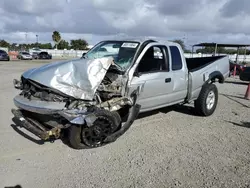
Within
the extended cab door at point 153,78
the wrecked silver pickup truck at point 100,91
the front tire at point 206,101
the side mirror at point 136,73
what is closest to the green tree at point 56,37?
the front tire at point 206,101

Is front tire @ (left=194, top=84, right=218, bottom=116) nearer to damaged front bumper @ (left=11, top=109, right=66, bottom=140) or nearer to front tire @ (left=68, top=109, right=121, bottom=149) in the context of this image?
front tire @ (left=68, top=109, right=121, bottom=149)

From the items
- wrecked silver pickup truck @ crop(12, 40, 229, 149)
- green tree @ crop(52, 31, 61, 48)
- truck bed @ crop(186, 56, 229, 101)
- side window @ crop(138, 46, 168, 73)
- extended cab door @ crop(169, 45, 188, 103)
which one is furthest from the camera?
green tree @ crop(52, 31, 61, 48)

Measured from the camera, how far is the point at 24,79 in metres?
4.81

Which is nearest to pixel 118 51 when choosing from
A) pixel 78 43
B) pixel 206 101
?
pixel 206 101

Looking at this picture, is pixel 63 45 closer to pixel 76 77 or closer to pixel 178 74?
pixel 178 74

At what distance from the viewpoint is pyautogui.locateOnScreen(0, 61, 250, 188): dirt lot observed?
11.8ft

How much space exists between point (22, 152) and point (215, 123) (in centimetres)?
432

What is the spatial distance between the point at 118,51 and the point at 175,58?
1.37 meters

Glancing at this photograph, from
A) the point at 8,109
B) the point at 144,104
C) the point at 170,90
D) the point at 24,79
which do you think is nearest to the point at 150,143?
the point at 144,104

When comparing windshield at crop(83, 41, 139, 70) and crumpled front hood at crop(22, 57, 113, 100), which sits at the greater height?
windshield at crop(83, 41, 139, 70)

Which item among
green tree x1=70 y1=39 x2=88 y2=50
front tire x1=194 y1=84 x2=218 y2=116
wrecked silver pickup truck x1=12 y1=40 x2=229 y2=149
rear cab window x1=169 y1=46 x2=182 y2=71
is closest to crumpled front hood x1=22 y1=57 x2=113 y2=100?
wrecked silver pickup truck x1=12 y1=40 x2=229 y2=149

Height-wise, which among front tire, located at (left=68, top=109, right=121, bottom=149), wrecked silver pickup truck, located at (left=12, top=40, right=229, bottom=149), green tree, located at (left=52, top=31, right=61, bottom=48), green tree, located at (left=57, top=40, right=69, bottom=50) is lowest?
front tire, located at (left=68, top=109, right=121, bottom=149)

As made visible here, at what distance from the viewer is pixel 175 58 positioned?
239 inches

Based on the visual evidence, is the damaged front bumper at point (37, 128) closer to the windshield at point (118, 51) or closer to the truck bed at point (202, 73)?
the windshield at point (118, 51)
